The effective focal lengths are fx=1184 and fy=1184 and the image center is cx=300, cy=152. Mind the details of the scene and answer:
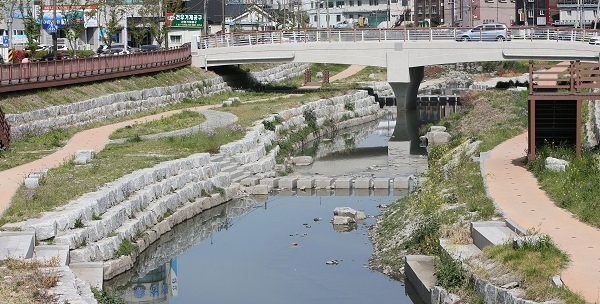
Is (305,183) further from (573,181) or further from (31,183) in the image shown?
(573,181)

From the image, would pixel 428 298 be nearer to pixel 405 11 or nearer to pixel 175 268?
pixel 175 268

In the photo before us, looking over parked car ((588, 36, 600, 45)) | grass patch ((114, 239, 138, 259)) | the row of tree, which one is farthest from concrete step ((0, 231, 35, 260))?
the row of tree

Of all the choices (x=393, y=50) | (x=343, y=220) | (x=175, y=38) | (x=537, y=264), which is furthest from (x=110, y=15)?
(x=537, y=264)

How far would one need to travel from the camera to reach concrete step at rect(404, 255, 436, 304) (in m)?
26.0

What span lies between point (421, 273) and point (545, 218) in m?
3.14

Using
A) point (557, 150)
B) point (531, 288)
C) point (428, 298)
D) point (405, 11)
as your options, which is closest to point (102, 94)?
point (557, 150)

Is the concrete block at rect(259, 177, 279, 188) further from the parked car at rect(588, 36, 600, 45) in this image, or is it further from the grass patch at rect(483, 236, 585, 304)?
the parked car at rect(588, 36, 600, 45)

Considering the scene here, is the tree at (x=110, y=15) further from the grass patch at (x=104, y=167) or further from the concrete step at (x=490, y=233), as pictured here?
the concrete step at (x=490, y=233)

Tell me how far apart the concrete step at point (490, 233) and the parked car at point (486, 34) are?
158 feet

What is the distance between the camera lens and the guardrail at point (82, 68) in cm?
5012

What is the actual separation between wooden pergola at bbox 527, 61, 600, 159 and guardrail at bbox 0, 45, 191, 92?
22766mm

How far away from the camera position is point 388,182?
146 feet

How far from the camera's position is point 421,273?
88.2 feet

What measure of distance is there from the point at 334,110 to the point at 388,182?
80.0 ft
